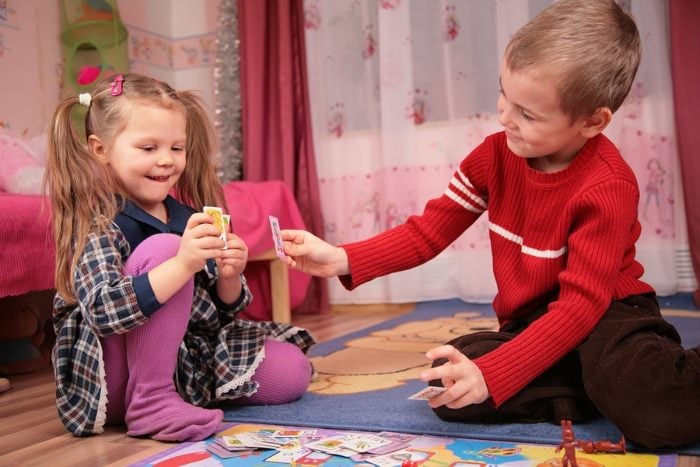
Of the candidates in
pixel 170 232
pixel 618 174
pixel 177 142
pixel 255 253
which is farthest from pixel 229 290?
pixel 255 253

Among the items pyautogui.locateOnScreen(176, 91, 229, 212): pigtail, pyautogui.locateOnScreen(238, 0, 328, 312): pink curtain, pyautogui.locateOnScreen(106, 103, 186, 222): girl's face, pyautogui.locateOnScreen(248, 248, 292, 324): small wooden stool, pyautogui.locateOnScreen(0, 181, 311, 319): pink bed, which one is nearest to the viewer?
pyautogui.locateOnScreen(106, 103, 186, 222): girl's face

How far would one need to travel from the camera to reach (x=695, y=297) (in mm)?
2580

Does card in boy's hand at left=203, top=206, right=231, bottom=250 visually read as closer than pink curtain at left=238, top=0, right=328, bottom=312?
Yes

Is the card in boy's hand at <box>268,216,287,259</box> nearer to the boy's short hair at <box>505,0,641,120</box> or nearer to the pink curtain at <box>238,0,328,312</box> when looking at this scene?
the boy's short hair at <box>505,0,641,120</box>

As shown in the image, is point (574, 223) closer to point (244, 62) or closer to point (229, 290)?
point (229, 290)

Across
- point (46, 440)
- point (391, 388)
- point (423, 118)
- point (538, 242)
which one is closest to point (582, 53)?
point (538, 242)

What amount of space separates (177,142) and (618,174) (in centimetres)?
80

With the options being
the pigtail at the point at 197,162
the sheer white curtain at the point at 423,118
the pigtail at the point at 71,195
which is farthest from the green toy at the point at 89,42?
the pigtail at the point at 71,195

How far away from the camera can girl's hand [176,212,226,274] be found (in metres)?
1.23

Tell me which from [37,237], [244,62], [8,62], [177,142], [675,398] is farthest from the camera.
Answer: [244,62]

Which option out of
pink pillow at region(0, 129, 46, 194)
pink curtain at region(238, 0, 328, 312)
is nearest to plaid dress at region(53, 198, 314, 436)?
pink pillow at region(0, 129, 46, 194)

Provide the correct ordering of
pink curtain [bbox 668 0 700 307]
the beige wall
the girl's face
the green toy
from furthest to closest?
1. the green toy
2. the beige wall
3. pink curtain [bbox 668 0 700 307]
4. the girl's face

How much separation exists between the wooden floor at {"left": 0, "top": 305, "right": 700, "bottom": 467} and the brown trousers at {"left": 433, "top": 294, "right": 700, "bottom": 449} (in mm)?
67

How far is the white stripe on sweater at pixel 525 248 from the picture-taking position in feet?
4.03
